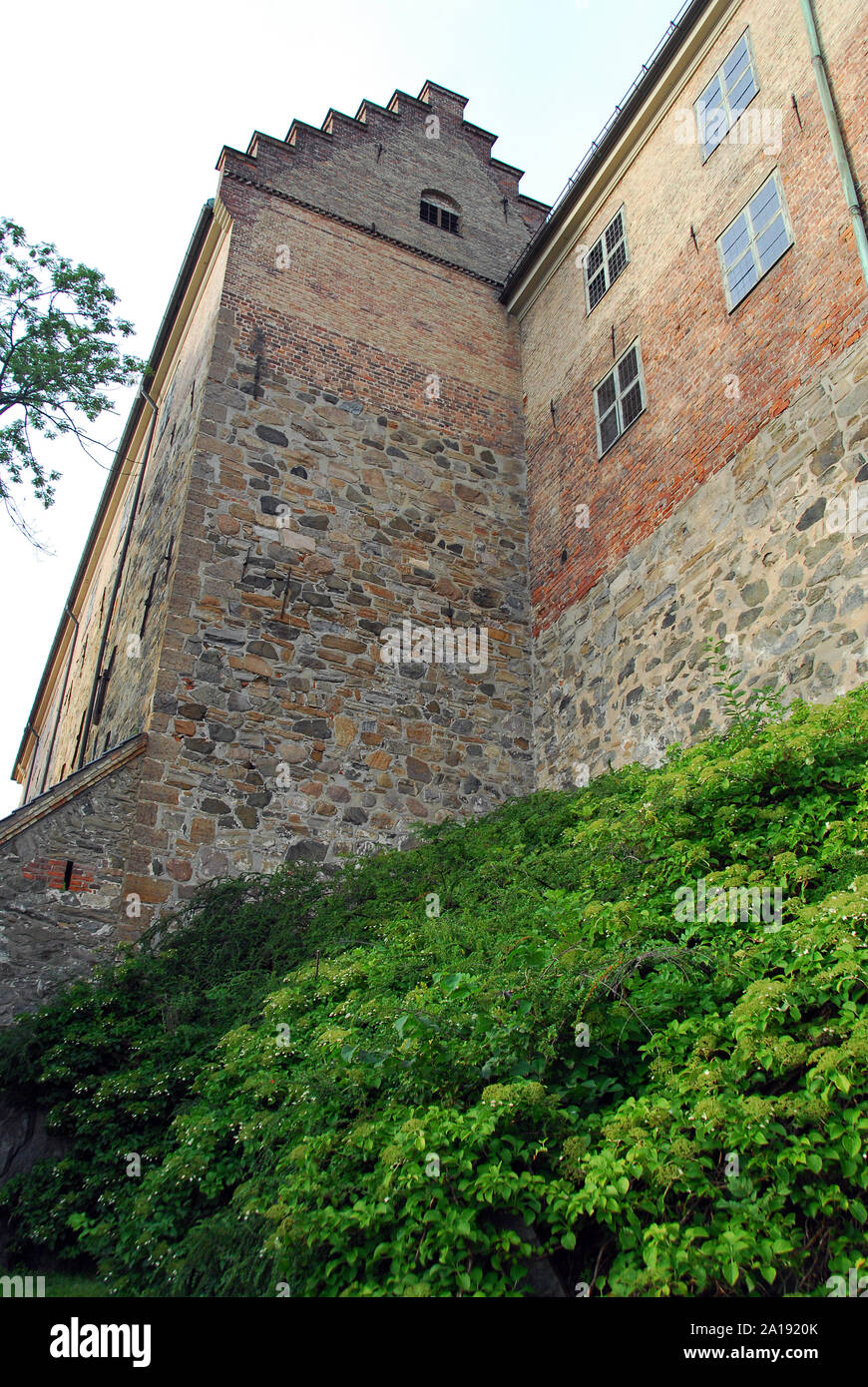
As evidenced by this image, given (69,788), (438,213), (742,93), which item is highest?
(438,213)

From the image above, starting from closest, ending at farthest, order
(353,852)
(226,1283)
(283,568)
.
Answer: (226,1283) < (353,852) < (283,568)

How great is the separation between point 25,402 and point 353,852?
7280 millimetres

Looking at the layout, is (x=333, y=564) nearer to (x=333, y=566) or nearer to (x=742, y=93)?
(x=333, y=566)

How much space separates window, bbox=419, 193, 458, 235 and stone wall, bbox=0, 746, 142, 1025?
10319 millimetres

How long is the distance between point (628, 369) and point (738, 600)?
406 cm

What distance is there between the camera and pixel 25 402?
12.0 meters

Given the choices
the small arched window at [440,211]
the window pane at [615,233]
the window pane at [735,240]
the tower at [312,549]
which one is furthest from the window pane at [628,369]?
the small arched window at [440,211]

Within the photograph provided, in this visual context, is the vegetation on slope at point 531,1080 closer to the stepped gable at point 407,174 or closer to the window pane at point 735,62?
the window pane at point 735,62

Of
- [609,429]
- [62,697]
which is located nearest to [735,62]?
Answer: [609,429]

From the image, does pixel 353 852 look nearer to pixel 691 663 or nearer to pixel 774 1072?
pixel 691 663

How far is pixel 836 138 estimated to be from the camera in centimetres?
805

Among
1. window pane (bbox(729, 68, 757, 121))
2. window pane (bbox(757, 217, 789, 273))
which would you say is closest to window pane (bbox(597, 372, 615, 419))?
window pane (bbox(757, 217, 789, 273))

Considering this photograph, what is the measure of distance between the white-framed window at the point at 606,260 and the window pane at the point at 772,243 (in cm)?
280
